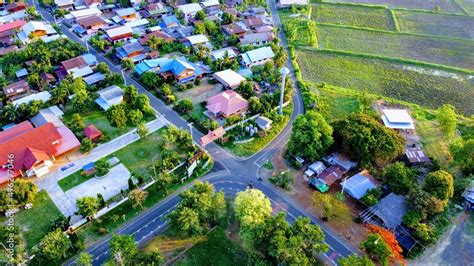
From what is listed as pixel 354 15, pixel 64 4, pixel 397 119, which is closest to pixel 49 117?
pixel 64 4

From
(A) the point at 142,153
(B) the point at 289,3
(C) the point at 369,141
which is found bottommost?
(A) the point at 142,153

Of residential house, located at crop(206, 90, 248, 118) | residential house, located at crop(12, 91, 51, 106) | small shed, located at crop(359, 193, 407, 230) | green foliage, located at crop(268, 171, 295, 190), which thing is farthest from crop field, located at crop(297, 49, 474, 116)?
residential house, located at crop(12, 91, 51, 106)

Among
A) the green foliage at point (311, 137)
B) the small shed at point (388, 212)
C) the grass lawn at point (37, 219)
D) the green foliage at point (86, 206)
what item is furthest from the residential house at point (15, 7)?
the small shed at point (388, 212)

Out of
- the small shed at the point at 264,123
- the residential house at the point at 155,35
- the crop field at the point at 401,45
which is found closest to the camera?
the small shed at the point at 264,123

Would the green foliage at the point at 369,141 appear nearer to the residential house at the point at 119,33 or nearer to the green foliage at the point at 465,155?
the green foliage at the point at 465,155

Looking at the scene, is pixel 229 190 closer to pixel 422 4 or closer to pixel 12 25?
pixel 12 25

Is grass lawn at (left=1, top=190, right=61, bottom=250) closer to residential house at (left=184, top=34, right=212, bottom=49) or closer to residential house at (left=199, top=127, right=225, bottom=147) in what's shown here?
residential house at (left=199, top=127, right=225, bottom=147)
